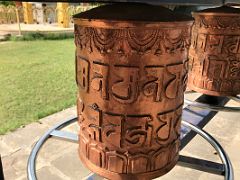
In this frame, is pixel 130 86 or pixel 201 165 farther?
pixel 201 165

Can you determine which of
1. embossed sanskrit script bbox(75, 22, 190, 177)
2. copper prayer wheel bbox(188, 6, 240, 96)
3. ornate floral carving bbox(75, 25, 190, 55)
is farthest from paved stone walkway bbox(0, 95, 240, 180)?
ornate floral carving bbox(75, 25, 190, 55)

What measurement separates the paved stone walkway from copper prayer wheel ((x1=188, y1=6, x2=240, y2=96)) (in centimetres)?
84

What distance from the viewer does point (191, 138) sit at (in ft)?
3.16

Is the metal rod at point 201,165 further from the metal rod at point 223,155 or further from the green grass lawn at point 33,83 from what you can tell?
the green grass lawn at point 33,83

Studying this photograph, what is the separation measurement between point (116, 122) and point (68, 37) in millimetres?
7449

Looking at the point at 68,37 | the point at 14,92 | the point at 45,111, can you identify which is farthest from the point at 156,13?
the point at 68,37

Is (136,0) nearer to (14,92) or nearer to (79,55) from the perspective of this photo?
(79,55)

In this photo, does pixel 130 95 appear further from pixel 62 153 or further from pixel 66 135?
pixel 62 153

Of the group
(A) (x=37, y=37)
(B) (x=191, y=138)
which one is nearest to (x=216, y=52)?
(B) (x=191, y=138)

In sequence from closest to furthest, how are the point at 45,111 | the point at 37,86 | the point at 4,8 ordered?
the point at 45,111
the point at 37,86
the point at 4,8

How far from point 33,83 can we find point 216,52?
9.85 ft

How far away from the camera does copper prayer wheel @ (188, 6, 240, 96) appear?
3.20 ft

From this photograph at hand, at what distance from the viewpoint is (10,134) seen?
2199 mm

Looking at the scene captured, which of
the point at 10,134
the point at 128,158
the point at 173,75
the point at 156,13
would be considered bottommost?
the point at 10,134
